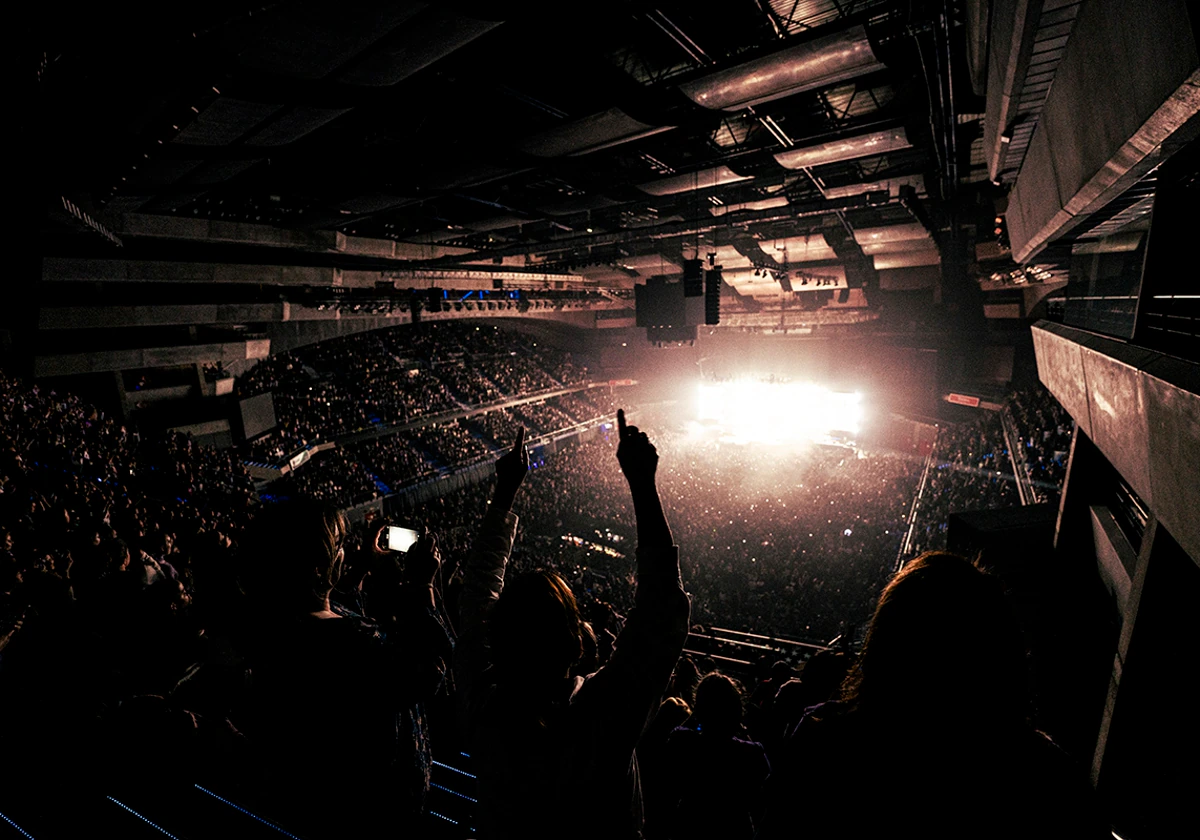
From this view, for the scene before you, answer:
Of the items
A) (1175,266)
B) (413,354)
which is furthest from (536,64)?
(413,354)

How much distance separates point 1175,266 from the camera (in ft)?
10.5

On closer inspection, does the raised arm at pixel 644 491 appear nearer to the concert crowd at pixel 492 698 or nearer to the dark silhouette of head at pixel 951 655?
the concert crowd at pixel 492 698

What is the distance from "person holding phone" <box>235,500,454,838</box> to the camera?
1.31 m

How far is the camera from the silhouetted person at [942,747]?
3.19ft

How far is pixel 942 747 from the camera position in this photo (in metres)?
1.01

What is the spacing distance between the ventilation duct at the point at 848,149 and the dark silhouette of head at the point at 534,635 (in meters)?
8.78

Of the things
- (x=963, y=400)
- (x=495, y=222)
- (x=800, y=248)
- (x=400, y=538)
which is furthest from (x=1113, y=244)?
(x=963, y=400)

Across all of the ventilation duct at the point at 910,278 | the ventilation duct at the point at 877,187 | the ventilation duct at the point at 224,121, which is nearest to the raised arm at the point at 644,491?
the ventilation duct at the point at 224,121

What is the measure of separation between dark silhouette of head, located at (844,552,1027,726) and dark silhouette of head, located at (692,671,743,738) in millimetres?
1356

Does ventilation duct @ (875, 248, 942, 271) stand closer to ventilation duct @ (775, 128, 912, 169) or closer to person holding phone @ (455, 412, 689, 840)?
ventilation duct @ (775, 128, 912, 169)

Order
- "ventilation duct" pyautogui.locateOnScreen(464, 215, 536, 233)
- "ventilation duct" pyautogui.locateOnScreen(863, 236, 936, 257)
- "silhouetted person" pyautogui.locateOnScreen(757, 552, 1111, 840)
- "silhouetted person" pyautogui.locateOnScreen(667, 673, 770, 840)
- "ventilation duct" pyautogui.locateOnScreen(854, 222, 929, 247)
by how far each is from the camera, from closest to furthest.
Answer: "silhouetted person" pyautogui.locateOnScreen(757, 552, 1111, 840) < "silhouetted person" pyautogui.locateOnScreen(667, 673, 770, 840) < "ventilation duct" pyautogui.locateOnScreen(464, 215, 536, 233) < "ventilation duct" pyautogui.locateOnScreen(854, 222, 929, 247) < "ventilation duct" pyautogui.locateOnScreen(863, 236, 936, 257)

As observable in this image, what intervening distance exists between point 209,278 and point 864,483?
22005mm

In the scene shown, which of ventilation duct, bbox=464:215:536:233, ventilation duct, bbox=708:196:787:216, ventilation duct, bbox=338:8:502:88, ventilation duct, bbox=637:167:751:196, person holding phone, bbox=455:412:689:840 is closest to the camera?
person holding phone, bbox=455:412:689:840

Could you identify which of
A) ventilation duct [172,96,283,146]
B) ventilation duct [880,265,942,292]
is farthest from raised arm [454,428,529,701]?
ventilation duct [880,265,942,292]
